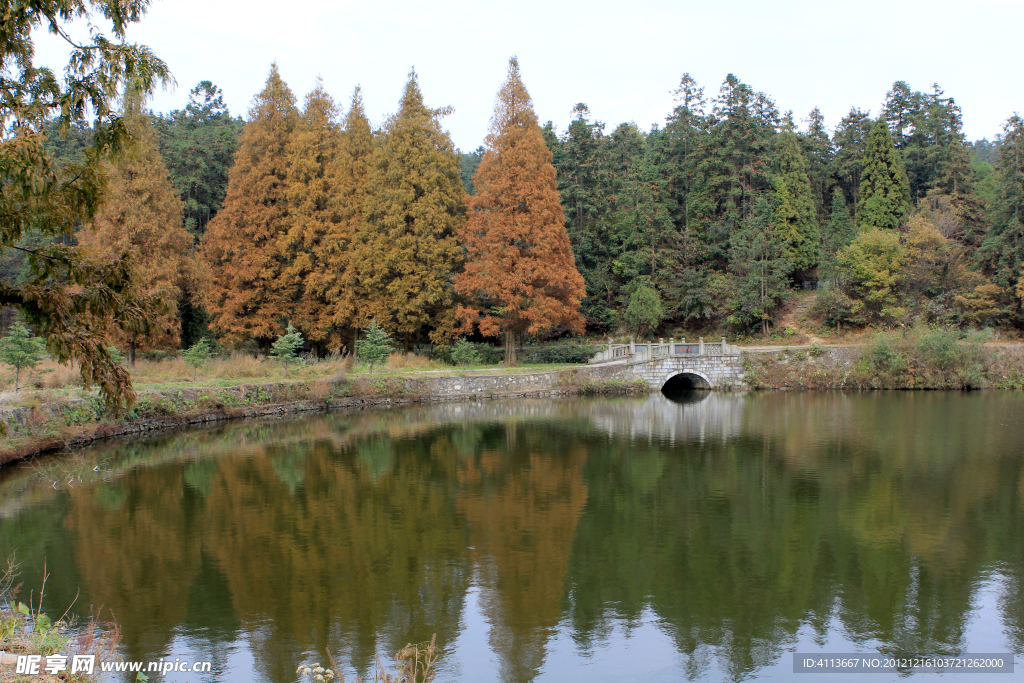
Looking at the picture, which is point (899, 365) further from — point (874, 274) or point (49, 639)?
point (49, 639)

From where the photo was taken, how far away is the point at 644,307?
123 ft

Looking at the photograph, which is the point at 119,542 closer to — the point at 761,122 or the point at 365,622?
the point at 365,622

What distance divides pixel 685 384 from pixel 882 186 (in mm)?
19642

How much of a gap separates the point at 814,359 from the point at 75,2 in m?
30.3

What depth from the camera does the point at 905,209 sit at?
141 feet

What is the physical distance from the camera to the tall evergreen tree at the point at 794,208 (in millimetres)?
41906

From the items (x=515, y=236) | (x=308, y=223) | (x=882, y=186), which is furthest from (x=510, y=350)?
(x=882, y=186)

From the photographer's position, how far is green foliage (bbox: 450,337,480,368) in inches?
1262

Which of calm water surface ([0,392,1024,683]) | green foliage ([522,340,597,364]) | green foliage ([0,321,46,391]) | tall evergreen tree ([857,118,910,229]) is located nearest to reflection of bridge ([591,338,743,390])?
green foliage ([522,340,597,364])

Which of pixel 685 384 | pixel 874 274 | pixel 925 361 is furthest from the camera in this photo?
pixel 874 274

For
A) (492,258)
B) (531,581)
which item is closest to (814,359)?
(492,258)

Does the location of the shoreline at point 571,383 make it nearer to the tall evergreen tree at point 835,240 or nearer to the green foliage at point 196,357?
the green foliage at point 196,357

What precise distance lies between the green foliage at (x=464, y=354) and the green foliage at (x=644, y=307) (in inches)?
376

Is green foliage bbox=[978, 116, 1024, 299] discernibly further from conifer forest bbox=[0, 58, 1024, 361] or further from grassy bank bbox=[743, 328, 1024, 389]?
grassy bank bbox=[743, 328, 1024, 389]
